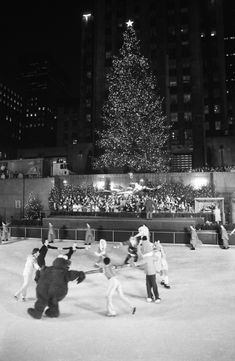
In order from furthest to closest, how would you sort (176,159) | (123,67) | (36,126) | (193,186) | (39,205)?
(36,126) < (176,159) < (123,67) < (39,205) < (193,186)

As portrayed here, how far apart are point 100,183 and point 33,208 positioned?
22.2ft

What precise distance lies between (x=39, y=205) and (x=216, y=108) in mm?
48619

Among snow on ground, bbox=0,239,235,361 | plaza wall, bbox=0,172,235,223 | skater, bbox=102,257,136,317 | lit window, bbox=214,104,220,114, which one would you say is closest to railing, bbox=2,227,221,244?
plaza wall, bbox=0,172,235,223

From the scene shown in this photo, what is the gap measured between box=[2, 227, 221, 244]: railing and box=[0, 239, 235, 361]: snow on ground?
23.8ft

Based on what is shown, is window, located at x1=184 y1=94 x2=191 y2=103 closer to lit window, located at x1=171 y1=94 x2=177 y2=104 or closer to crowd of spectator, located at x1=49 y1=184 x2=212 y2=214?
lit window, located at x1=171 y1=94 x2=177 y2=104

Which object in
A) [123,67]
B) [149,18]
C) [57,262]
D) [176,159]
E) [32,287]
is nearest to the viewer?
[57,262]

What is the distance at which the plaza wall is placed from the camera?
25.0m

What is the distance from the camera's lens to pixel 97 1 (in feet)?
187

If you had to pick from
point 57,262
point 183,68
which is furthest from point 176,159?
point 57,262

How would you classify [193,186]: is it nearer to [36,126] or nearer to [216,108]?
[216,108]

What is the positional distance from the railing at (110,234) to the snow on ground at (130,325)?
7.24 meters

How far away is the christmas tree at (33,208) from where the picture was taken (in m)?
27.4

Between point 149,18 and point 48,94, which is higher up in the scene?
point 48,94

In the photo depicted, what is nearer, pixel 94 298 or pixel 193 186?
pixel 94 298
